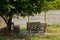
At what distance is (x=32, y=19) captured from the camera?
2347cm

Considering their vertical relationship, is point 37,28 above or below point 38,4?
below

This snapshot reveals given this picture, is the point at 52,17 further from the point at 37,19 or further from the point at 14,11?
the point at 14,11

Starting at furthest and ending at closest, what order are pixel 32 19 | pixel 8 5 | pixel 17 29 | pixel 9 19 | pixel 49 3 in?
pixel 32 19 → pixel 17 29 → pixel 9 19 → pixel 49 3 → pixel 8 5

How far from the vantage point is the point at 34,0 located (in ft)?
46.0

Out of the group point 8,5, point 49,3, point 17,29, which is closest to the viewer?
point 8,5

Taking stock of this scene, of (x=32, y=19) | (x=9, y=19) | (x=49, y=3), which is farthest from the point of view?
(x=32, y=19)

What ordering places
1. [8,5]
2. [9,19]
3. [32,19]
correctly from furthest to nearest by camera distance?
[32,19]
[9,19]
[8,5]

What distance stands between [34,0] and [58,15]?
1038cm

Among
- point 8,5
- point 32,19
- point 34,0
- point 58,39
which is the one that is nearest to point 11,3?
point 8,5

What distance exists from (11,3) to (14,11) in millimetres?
666

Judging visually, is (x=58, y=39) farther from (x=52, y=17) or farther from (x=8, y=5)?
(x=52, y=17)

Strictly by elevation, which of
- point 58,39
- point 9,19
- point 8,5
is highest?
point 8,5

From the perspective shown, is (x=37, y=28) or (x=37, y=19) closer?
(x=37, y=28)

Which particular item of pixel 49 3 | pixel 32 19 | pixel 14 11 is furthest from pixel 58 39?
pixel 32 19
